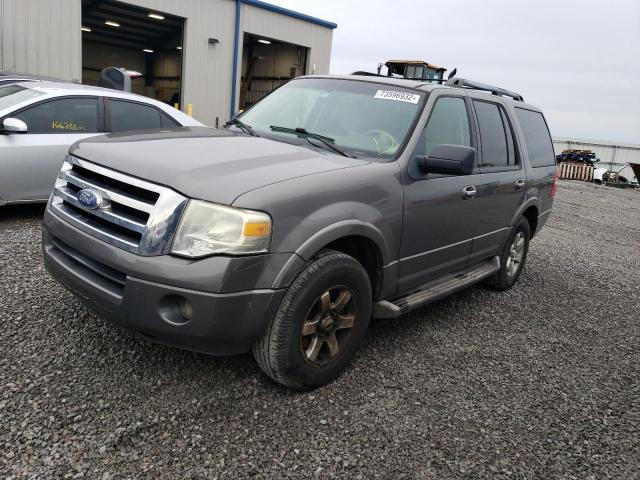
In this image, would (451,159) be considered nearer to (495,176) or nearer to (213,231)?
(495,176)

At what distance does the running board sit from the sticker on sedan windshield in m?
1.32

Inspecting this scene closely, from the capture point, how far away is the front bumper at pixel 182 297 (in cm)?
240

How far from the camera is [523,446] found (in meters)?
2.73

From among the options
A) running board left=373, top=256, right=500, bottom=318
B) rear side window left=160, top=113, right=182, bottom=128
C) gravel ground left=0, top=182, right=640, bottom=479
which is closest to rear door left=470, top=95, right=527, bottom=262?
running board left=373, top=256, right=500, bottom=318

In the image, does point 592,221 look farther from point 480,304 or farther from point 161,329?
point 161,329

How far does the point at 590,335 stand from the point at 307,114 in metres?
2.95

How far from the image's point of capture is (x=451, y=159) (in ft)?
10.5

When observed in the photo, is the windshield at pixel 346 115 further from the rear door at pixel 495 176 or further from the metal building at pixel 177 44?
the metal building at pixel 177 44

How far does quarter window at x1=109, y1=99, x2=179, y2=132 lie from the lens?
6.42m

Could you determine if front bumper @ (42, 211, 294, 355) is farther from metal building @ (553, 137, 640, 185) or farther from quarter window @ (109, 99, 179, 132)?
metal building @ (553, 137, 640, 185)

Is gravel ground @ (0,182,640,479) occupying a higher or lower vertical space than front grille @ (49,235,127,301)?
lower

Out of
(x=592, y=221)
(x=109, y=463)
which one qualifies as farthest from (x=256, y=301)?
(x=592, y=221)

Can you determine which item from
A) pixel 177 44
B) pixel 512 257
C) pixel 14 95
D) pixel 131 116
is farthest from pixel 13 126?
pixel 177 44

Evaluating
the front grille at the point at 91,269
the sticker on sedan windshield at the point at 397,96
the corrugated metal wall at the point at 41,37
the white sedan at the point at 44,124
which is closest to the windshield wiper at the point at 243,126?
the sticker on sedan windshield at the point at 397,96
